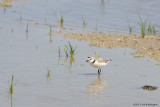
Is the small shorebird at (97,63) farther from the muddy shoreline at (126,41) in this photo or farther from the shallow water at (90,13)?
the shallow water at (90,13)

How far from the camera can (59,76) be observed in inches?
428

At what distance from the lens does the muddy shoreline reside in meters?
14.1

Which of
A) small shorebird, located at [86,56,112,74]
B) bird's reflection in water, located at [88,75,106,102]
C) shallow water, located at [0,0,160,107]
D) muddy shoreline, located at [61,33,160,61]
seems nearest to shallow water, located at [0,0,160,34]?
muddy shoreline, located at [61,33,160,61]

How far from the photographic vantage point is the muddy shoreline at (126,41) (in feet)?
46.4

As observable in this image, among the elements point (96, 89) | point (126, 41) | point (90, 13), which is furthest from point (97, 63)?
point (90, 13)

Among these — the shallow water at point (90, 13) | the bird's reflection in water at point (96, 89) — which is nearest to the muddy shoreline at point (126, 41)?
the shallow water at point (90, 13)

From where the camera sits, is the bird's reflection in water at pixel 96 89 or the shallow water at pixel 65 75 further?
the bird's reflection in water at pixel 96 89

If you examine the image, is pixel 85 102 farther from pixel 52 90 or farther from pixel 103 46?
pixel 103 46

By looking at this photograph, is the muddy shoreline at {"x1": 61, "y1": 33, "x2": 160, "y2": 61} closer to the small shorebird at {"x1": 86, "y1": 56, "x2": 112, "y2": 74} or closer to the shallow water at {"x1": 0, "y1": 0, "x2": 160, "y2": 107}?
the shallow water at {"x1": 0, "y1": 0, "x2": 160, "y2": 107}

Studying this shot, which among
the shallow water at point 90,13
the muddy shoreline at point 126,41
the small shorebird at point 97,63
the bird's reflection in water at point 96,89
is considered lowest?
the bird's reflection in water at point 96,89

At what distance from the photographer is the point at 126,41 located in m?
15.4

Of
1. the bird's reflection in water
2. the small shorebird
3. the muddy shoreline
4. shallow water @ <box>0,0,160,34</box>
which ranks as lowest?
the bird's reflection in water

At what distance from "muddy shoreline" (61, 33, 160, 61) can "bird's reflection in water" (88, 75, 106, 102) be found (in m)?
3.21

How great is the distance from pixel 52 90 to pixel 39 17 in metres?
10.8
